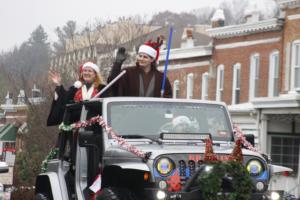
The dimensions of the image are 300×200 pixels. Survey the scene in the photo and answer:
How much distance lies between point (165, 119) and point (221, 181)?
5.62 ft

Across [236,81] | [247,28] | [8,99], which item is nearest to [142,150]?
[247,28]

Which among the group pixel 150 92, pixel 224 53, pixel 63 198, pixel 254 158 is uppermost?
pixel 224 53

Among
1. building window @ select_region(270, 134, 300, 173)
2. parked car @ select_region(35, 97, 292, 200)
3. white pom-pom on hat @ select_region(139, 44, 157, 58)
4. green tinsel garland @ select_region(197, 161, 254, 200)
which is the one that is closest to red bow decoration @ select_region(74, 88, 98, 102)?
parked car @ select_region(35, 97, 292, 200)

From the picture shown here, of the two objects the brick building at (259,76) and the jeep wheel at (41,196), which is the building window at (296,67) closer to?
the brick building at (259,76)

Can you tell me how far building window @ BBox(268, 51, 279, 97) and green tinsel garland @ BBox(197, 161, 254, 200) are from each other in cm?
2506

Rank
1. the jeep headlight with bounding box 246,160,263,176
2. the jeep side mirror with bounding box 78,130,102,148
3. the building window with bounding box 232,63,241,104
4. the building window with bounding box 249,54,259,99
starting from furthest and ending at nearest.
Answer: the building window with bounding box 232,63,241,104 → the building window with bounding box 249,54,259,99 → the jeep side mirror with bounding box 78,130,102,148 → the jeep headlight with bounding box 246,160,263,176

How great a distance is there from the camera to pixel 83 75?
11.4 m

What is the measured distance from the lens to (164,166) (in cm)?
872

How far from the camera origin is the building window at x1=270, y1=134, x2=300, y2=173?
31438mm

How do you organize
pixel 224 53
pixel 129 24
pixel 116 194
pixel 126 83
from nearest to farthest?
pixel 116 194 → pixel 126 83 → pixel 129 24 → pixel 224 53

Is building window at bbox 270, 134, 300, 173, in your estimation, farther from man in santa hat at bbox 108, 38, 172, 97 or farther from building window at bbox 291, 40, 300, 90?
man in santa hat at bbox 108, 38, 172, 97

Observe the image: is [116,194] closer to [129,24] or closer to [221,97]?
[129,24]

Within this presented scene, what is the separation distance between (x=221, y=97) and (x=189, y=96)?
308cm

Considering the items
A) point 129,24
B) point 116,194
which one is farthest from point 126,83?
point 129,24
